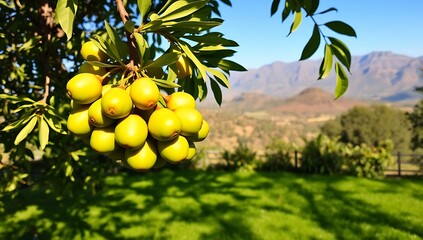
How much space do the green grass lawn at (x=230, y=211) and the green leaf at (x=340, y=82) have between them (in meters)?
5.96

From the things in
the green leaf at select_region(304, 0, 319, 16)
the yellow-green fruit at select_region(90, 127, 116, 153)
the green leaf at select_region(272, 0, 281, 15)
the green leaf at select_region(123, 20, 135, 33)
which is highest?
the green leaf at select_region(272, 0, 281, 15)

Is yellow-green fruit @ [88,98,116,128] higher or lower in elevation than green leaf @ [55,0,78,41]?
lower

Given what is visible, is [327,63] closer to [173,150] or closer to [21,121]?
[173,150]

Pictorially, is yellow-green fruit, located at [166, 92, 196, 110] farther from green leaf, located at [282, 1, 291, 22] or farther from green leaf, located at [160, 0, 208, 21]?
green leaf, located at [282, 1, 291, 22]

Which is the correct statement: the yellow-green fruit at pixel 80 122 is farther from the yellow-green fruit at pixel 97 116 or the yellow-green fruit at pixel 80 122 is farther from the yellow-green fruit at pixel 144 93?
the yellow-green fruit at pixel 144 93

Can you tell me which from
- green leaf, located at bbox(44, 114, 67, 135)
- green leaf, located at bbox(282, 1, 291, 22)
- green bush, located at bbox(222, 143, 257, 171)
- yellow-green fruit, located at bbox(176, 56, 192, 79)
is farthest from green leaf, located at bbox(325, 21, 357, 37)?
green bush, located at bbox(222, 143, 257, 171)

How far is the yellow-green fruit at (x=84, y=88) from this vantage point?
1.26m

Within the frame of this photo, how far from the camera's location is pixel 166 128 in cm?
123

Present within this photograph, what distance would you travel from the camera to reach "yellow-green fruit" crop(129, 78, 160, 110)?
4.00 feet

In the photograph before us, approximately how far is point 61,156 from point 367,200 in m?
8.63

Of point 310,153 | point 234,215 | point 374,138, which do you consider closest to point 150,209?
point 234,215

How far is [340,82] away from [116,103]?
1227 mm

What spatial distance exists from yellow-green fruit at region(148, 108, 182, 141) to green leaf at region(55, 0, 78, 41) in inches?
18.3

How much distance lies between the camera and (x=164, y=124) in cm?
124
